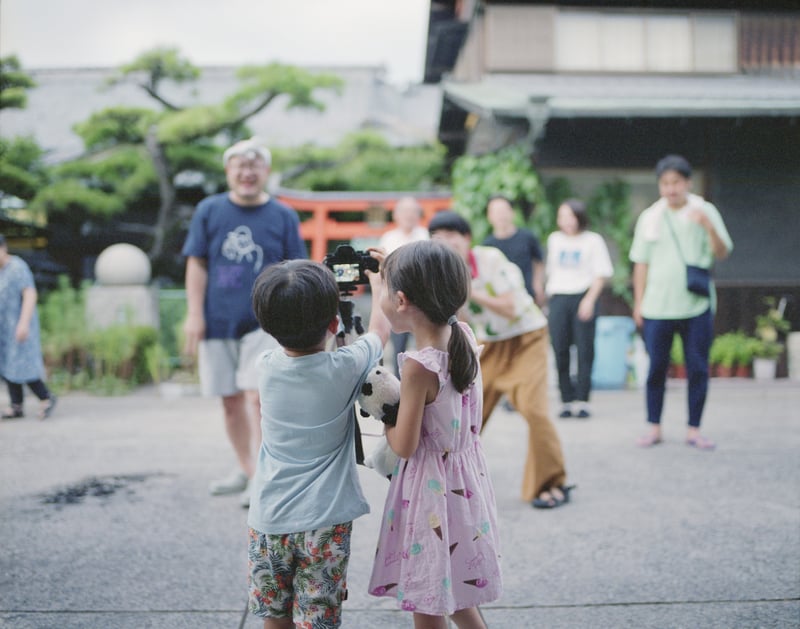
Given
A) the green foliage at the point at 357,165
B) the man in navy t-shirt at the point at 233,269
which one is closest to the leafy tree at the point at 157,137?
the green foliage at the point at 357,165

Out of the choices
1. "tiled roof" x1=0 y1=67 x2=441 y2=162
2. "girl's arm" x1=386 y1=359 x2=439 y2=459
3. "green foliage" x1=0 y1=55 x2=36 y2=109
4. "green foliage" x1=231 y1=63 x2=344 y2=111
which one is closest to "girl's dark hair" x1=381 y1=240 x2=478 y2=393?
"girl's arm" x1=386 y1=359 x2=439 y2=459

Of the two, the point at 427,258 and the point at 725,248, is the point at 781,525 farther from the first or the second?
the point at 427,258

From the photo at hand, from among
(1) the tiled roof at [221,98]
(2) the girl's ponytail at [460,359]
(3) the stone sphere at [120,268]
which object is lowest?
(2) the girl's ponytail at [460,359]

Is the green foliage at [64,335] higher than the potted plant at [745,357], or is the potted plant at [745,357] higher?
the potted plant at [745,357]

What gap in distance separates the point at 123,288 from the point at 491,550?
804 centimetres

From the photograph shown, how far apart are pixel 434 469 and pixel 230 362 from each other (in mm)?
2114

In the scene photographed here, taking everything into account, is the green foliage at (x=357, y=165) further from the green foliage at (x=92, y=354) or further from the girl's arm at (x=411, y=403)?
the girl's arm at (x=411, y=403)

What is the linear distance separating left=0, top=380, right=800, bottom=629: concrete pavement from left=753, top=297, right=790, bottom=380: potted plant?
2851mm

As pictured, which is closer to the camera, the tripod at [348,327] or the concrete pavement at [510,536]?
the tripod at [348,327]

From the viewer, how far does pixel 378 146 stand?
523 inches

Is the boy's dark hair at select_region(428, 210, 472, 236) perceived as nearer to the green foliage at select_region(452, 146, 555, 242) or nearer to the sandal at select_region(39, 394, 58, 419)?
the sandal at select_region(39, 394, 58, 419)

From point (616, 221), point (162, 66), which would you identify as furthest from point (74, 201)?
point (616, 221)

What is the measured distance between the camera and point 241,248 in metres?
3.72

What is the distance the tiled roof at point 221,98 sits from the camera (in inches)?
853
